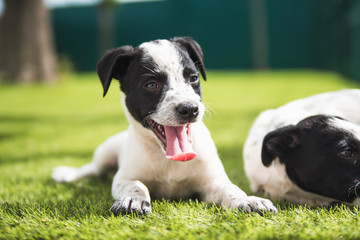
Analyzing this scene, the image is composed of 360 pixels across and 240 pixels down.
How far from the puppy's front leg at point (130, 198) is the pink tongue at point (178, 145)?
314 mm

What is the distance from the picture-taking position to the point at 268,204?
2494 millimetres

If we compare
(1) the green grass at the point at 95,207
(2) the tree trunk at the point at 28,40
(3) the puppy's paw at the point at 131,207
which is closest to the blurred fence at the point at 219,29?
(2) the tree trunk at the point at 28,40

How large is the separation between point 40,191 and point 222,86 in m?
11.9

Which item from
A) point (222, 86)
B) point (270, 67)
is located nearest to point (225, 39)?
point (270, 67)

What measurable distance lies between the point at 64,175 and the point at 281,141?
2131 millimetres

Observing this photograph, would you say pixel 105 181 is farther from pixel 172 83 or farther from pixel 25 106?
pixel 25 106

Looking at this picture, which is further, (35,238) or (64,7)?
(64,7)

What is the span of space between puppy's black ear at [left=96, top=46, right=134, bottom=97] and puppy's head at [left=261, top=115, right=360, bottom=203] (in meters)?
1.20

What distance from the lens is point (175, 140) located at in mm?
2801

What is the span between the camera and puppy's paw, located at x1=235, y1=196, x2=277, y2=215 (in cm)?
245

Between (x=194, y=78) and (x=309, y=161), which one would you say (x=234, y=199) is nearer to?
(x=309, y=161)

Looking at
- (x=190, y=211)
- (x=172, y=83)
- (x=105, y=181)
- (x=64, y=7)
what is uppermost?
(x=64, y=7)

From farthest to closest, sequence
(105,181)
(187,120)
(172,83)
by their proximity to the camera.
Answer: (105,181), (172,83), (187,120)

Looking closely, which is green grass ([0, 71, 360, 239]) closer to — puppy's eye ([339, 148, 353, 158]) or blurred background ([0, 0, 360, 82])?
puppy's eye ([339, 148, 353, 158])
